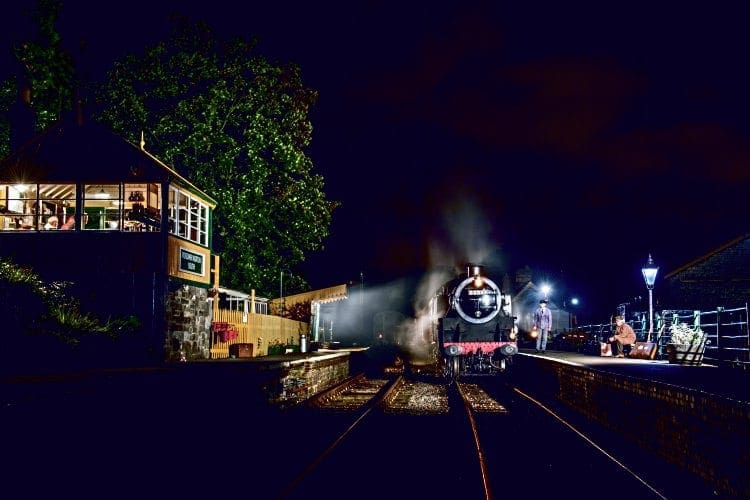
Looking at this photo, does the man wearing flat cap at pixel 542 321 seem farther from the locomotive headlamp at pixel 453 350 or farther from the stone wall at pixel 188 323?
the stone wall at pixel 188 323

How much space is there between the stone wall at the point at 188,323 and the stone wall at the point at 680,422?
11886 mm

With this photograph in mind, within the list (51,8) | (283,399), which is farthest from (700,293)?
(51,8)

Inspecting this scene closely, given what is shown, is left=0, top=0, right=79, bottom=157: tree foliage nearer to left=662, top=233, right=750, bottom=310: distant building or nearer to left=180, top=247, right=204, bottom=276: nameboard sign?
left=180, top=247, right=204, bottom=276: nameboard sign

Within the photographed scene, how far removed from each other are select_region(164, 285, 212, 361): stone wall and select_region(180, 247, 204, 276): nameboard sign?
51cm

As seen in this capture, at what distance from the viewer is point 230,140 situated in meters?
31.5

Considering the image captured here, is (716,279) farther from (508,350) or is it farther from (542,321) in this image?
(508,350)

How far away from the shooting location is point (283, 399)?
19.6 metres

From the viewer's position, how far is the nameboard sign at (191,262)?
2433 centimetres

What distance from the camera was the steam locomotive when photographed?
2497 centimetres

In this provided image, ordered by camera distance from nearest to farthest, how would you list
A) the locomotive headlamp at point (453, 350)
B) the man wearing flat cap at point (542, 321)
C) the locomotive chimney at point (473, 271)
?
the locomotive headlamp at point (453, 350) → the locomotive chimney at point (473, 271) → the man wearing flat cap at point (542, 321)

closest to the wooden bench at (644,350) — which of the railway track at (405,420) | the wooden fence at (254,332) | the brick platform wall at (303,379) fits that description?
the railway track at (405,420)

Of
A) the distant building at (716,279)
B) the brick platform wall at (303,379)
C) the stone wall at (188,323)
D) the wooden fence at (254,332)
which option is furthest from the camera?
the distant building at (716,279)

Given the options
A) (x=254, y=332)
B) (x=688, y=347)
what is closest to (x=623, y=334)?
(x=688, y=347)

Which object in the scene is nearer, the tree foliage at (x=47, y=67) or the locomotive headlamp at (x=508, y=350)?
the locomotive headlamp at (x=508, y=350)
